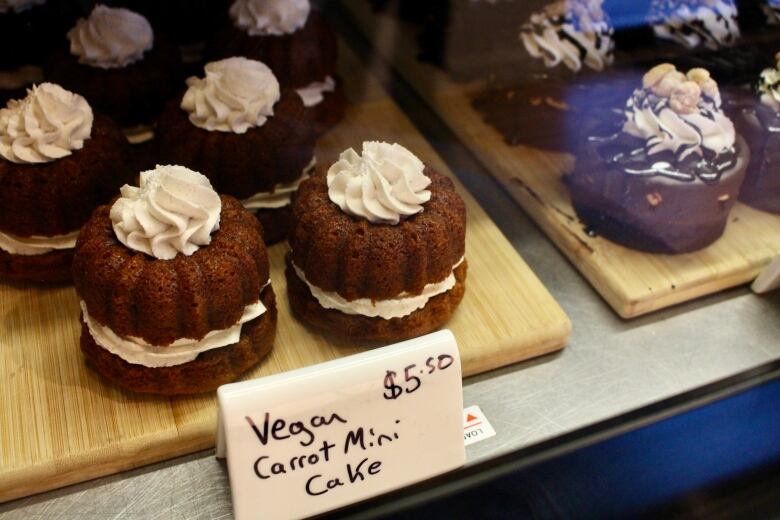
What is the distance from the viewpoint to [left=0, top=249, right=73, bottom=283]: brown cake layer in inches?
68.1

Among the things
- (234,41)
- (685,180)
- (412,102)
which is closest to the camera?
(685,180)

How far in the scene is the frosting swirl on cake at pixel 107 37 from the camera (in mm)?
1966

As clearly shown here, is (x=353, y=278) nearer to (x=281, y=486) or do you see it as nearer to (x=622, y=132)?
(x=281, y=486)

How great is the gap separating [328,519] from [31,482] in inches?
20.5

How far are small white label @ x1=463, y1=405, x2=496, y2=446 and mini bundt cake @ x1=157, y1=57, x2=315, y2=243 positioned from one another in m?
0.66

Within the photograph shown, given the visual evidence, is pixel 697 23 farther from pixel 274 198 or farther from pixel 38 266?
pixel 38 266

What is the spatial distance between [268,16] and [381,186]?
0.81m

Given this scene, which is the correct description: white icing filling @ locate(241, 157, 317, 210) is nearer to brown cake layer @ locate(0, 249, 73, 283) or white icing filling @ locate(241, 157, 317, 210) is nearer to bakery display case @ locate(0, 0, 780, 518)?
bakery display case @ locate(0, 0, 780, 518)

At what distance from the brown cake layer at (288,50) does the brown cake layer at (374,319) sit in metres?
0.69

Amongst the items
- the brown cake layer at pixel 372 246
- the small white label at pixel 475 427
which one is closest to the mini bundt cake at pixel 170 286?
the brown cake layer at pixel 372 246

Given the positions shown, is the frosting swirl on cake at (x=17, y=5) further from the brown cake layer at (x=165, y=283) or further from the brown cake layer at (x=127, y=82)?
the brown cake layer at (x=165, y=283)

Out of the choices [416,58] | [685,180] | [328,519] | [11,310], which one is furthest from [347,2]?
[328,519]

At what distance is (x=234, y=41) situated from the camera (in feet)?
7.08

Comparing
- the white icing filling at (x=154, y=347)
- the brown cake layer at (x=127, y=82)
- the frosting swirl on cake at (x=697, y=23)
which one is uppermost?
the frosting swirl on cake at (x=697, y=23)
